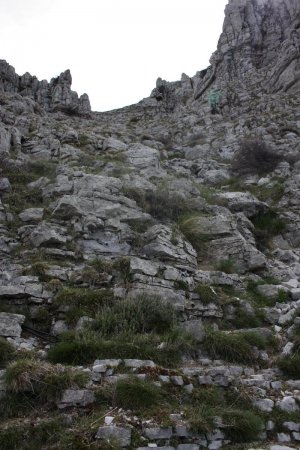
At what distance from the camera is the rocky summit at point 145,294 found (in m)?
5.29

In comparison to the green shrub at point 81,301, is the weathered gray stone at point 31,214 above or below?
above

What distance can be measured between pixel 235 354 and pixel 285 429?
1705 mm

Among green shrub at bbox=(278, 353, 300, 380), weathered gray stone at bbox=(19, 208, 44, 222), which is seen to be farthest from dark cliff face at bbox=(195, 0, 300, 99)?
green shrub at bbox=(278, 353, 300, 380)

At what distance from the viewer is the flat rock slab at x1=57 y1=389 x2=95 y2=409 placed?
5353 millimetres

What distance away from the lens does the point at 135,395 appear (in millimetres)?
5434

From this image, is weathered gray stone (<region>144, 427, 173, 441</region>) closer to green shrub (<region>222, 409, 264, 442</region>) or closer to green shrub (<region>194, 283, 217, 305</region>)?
green shrub (<region>222, 409, 264, 442</region>)

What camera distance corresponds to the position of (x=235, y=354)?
7020 mm

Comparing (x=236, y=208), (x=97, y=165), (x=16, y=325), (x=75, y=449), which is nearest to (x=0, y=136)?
(x=97, y=165)

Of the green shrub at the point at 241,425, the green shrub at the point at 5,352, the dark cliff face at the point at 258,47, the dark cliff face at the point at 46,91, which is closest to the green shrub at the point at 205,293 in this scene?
the green shrub at the point at 241,425

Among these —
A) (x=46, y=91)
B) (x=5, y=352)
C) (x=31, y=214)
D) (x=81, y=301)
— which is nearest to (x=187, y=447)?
(x=5, y=352)

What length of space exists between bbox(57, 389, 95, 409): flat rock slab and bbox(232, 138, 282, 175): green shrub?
15.6 metres

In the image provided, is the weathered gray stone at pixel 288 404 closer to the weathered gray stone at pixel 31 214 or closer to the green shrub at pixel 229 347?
the green shrub at pixel 229 347

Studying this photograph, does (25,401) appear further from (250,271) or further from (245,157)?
(245,157)

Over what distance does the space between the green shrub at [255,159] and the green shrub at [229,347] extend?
13.2 meters
